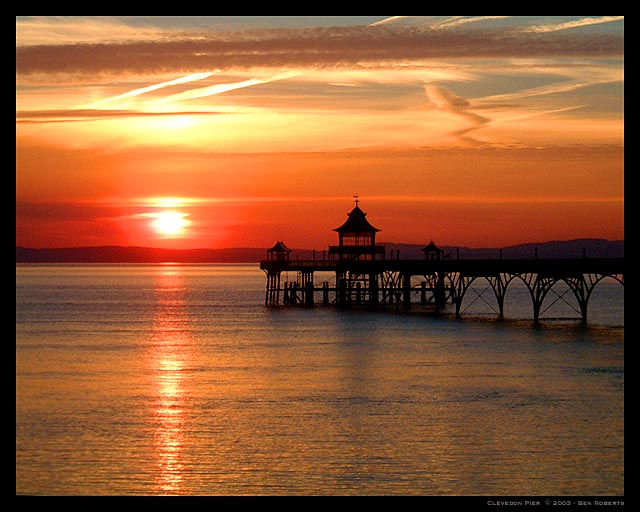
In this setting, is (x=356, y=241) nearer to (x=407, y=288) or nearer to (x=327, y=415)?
(x=407, y=288)

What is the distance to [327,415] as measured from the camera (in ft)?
103

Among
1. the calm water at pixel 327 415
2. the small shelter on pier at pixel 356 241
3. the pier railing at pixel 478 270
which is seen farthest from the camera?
the small shelter on pier at pixel 356 241

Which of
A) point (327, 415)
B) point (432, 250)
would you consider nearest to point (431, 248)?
point (432, 250)

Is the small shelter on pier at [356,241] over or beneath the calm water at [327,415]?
over

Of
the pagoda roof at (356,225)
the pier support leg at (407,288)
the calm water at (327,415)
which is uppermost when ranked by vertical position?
the pagoda roof at (356,225)

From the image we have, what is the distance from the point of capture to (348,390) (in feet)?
122

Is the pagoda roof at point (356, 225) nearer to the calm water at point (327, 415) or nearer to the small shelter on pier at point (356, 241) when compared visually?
the small shelter on pier at point (356, 241)

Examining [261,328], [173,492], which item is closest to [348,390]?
[173,492]

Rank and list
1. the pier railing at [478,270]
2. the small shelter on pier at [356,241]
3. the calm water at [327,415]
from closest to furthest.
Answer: the calm water at [327,415], the pier railing at [478,270], the small shelter on pier at [356,241]

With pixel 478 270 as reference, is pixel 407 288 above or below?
below

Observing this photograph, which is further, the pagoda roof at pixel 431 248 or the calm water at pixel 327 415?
the pagoda roof at pixel 431 248

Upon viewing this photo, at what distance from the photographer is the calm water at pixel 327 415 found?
23.4 meters

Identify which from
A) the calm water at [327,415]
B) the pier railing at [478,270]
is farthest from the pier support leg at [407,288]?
the calm water at [327,415]
